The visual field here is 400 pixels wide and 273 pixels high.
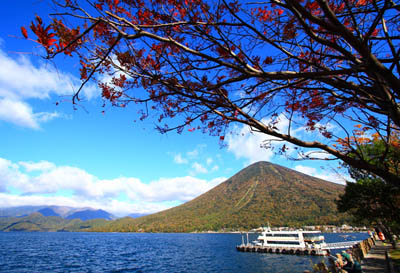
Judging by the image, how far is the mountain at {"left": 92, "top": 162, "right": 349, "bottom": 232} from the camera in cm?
11719

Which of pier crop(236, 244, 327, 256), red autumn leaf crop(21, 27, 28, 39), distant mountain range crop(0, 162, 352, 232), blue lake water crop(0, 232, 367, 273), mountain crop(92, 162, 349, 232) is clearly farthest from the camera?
mountain crop(92, 162, 349, 232)

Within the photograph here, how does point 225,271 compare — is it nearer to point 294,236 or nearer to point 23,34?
point 294,236

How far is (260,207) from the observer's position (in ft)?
471

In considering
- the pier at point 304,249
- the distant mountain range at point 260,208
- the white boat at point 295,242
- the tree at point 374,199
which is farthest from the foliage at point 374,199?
the distant mountain range at point 260,208

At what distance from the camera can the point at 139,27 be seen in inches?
103

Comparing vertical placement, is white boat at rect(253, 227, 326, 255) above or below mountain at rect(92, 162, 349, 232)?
below

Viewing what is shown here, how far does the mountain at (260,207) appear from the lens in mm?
117188

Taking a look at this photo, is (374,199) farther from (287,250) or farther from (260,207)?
(260,207)

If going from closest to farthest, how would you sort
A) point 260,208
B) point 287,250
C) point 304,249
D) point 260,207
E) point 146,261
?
point 146,261, point 304,249, point 287,250, point 260,208, point 260,207

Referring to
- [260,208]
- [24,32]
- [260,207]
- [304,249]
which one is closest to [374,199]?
[24,32]

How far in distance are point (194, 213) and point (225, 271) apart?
144 metres

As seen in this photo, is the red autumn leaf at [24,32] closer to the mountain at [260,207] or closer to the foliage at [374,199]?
the foliage at [374,199]

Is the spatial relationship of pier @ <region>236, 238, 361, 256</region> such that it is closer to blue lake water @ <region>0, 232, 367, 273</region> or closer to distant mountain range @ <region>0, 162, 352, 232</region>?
blue lake water @ <region>0, 232, 367, 273</region>

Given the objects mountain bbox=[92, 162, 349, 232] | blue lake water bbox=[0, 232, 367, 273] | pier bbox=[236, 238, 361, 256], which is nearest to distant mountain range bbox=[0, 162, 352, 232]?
mountain bbox=[92, 162, 349, 232]
